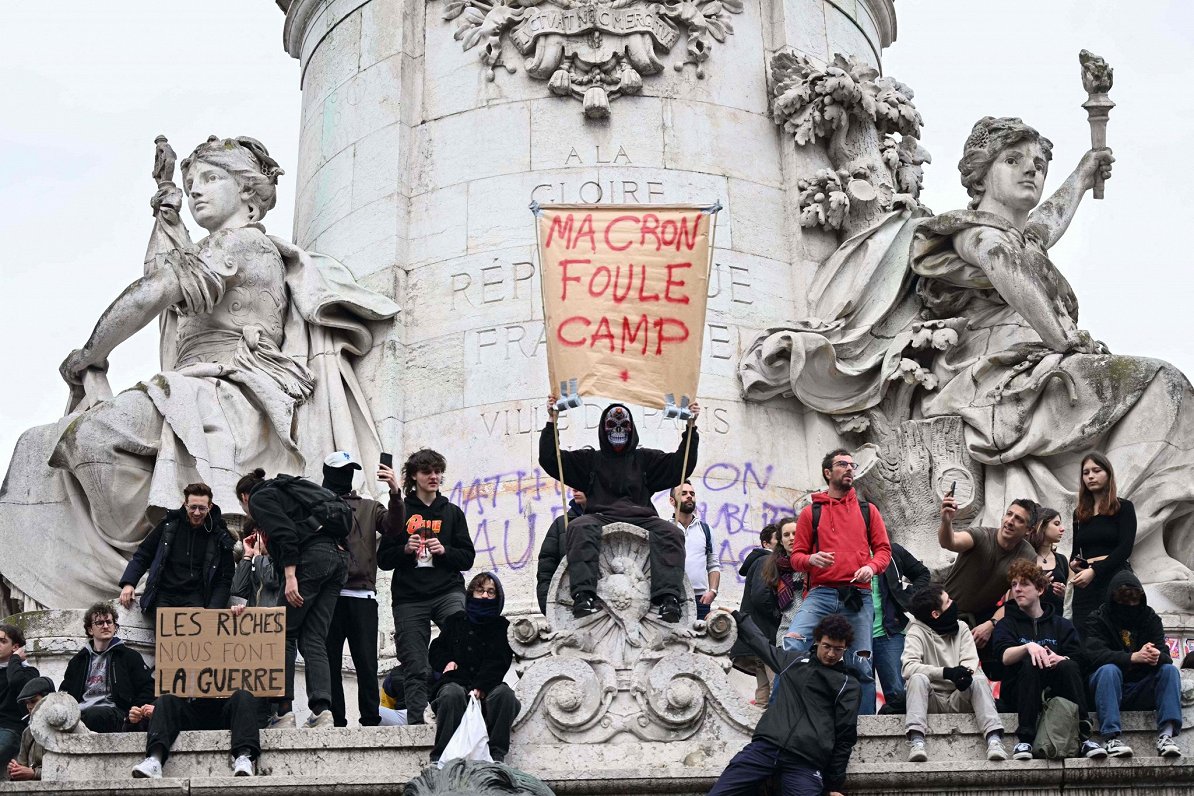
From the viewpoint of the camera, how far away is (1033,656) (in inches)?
617

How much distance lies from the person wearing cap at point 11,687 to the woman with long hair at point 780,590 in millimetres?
5117

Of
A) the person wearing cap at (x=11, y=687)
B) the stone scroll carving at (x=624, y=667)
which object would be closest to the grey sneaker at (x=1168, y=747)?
the stone scroll carving at (x=624, y=667)

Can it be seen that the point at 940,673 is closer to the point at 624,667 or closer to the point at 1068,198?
the point at 624,667

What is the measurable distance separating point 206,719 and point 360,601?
146cm

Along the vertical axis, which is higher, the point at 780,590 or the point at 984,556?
the point at 984,556

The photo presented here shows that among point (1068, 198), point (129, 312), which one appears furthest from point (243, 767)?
point (1068, 198)

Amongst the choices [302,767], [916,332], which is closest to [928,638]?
[302,767]

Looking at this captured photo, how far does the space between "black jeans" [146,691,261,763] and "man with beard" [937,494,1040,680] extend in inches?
198

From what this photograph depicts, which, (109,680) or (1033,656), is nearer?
(1033,656)

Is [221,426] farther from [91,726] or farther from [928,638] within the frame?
[928,638]

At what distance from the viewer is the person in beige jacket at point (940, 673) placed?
15.7 metres

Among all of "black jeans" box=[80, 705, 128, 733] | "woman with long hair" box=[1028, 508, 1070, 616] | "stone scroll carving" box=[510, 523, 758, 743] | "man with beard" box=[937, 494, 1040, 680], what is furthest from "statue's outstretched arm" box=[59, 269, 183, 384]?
"woman with long hair" box=[1028, 508, 1070, 616]

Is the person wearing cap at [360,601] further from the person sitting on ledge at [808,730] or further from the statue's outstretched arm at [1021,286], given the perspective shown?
the statue's outstretched arm at [1021,286]

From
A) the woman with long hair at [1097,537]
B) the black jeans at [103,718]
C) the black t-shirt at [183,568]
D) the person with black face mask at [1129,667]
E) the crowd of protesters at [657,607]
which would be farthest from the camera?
the black t-shirt at [183,568]
